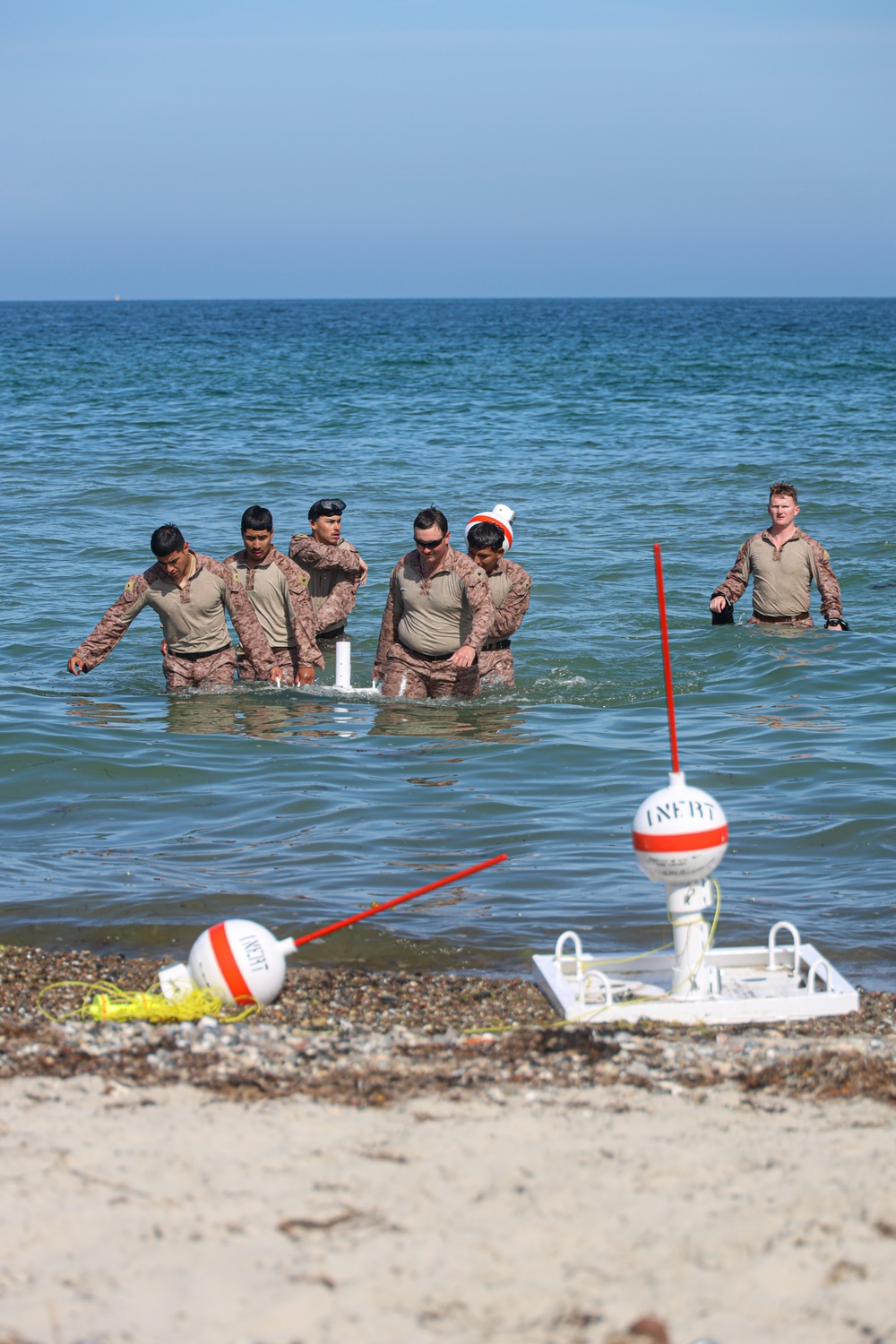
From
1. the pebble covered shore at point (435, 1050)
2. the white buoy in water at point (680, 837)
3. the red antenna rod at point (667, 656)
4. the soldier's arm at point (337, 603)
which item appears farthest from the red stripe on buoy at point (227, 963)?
the soldier's arm at point (337, 603)

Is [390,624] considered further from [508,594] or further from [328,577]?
[328,577]

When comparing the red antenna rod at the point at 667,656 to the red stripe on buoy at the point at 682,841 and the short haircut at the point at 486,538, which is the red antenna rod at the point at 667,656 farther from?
the short haircut at the point at 486,538

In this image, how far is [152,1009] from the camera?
5.11m

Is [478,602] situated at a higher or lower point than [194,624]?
higher

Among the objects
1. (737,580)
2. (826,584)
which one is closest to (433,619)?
(737,580)

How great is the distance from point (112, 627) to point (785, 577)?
5377 millimetres

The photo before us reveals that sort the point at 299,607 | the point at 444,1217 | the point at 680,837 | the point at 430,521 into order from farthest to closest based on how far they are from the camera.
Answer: the point at 299,607, the point at 430,521, the point at 680,837, the point at 444,1217

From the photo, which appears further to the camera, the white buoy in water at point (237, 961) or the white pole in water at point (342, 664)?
the white pole in water at point (342, 664)

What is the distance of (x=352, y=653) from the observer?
501 inches

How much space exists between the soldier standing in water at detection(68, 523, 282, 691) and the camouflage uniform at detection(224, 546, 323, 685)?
20 centimetres

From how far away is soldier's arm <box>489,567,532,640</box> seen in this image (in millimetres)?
9961

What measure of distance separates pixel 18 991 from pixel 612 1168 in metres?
2.79

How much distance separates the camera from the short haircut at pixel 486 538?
966 cm

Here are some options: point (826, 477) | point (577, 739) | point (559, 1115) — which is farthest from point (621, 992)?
point (826, 477)
